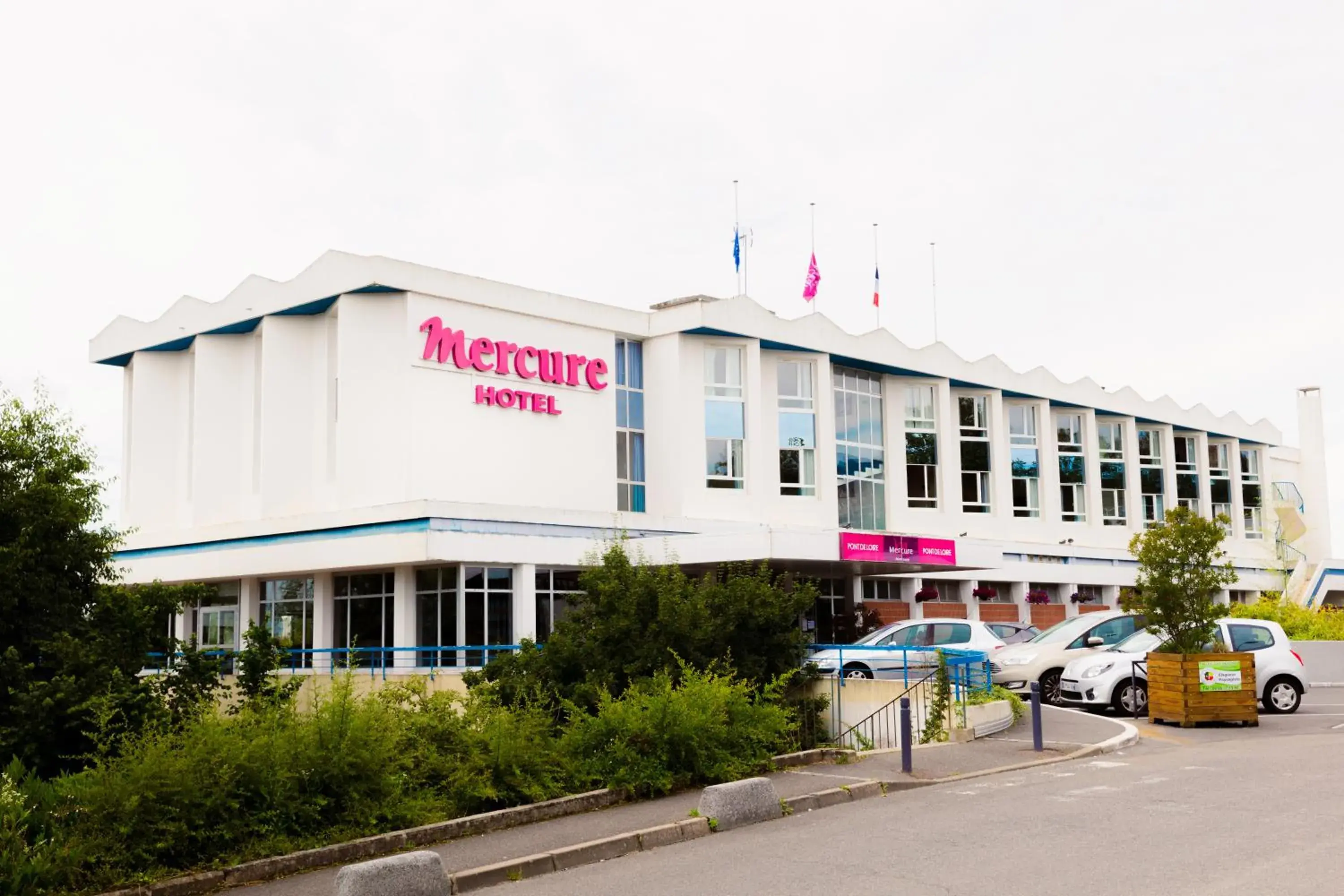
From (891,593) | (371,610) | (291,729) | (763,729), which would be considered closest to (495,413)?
(371,610)

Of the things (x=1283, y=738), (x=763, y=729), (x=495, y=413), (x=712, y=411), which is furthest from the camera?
(x=712, y=411)

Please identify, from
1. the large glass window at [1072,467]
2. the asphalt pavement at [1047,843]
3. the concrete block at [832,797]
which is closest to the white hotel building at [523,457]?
the large glass window at [1072,467]

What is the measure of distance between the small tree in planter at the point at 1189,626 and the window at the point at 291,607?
2237 cm

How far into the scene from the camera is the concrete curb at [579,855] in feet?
33.1

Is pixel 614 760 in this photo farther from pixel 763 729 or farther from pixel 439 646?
pixel 439 646

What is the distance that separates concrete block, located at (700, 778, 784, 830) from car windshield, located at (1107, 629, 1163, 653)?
1171 centimetres

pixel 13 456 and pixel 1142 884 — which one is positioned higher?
pixel 13 456

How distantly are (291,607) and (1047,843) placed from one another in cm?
2860

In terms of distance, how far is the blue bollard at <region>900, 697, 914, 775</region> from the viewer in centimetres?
1494

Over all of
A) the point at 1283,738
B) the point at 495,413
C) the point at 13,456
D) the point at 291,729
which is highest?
the point at 495,413

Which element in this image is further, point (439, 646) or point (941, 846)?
point (439, 646)

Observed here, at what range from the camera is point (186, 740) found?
1077 cm

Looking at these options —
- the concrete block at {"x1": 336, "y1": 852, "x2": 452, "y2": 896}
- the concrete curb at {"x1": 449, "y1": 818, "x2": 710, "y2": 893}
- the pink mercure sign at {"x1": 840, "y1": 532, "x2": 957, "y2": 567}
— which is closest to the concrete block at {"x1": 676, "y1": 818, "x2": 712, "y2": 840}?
the concrete curb at {"x1": 449, "y1": 818, "x2": 710, "y2": 893}

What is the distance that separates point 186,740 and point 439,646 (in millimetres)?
21191
